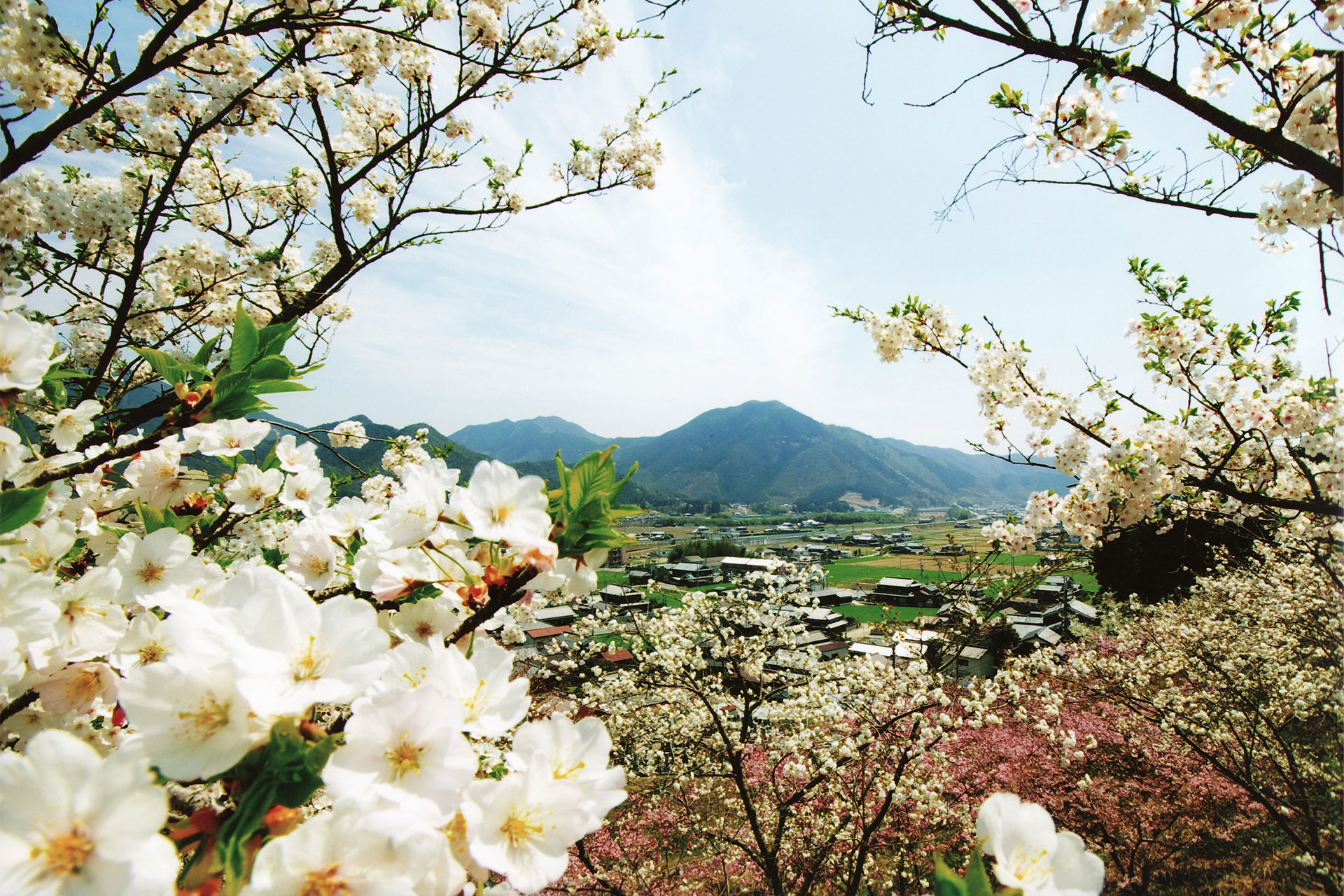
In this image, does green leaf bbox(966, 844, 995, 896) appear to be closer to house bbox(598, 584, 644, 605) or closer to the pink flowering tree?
the pink flowering tree

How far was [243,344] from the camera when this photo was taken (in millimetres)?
1053

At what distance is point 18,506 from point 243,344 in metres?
0.41

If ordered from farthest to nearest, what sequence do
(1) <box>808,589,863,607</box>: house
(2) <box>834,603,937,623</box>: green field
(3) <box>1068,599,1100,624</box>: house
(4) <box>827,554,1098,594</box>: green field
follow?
(4) <box>827,554,1098,594</box>: green field
(1) <box>808,589,863,607</box>: house
(2) <box>834,603,937,623</box>: green field
(3) <box>1068,599,1100,624</box>: house

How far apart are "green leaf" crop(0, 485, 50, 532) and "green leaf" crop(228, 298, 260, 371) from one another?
35 cm

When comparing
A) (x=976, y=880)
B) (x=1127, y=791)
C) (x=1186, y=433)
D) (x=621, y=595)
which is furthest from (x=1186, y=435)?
(x=621, y=595)

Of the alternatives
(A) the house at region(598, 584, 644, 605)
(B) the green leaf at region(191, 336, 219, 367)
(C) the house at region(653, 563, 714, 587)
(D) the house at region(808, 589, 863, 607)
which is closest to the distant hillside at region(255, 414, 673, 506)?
(B) the green leaf at region(191, 336, 219, 367)

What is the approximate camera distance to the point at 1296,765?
21.3 ft

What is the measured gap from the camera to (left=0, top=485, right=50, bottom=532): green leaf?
0.83m

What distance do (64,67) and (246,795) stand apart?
4175 mm

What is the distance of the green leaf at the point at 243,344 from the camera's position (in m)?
1.02

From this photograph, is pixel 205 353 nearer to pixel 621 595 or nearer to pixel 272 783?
pixel 272 783

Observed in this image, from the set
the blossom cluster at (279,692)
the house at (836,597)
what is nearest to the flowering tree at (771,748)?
the blossom cluster at (279,692)

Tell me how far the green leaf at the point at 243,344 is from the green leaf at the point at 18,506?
1.15ft

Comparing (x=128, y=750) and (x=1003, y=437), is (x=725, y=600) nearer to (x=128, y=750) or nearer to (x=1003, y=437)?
(x=1003, y=437)
